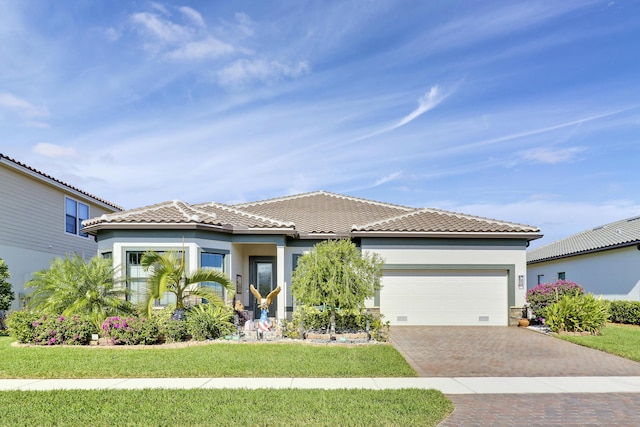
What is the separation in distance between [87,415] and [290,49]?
13.0 metres

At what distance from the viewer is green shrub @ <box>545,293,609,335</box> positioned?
15078 mm

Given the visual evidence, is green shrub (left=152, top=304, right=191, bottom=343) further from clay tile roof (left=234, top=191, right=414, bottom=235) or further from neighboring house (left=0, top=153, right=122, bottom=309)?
neighboring house (left=0, top=153, right=122, bottom=309)

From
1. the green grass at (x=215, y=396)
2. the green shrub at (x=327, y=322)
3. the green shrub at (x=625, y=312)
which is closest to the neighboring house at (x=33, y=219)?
the green grass at (x=215, y=396)

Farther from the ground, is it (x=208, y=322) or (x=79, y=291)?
(x=79, y=291)

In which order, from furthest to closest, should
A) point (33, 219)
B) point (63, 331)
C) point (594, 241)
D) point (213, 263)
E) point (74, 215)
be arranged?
point (594, 241)
point (74, 215)
point (33, 219)
point (213, 263)
point (63, 331)

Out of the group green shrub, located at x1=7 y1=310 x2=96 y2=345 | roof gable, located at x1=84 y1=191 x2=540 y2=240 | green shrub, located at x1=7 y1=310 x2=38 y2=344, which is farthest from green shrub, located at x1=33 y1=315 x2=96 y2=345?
roof gable, located at x1=84 y1=191 x2=540 y2=240

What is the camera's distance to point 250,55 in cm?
1586

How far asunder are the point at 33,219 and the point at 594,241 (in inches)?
1065

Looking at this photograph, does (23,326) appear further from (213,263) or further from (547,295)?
(547,295)

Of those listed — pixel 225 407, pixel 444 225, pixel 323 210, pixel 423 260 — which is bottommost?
pixel 225 407

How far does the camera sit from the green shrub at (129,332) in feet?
40.4

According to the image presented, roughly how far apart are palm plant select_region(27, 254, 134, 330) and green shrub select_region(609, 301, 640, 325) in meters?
19.2

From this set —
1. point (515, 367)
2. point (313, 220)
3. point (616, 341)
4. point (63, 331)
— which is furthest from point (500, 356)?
point (63, 331)

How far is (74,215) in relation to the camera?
22516mm
